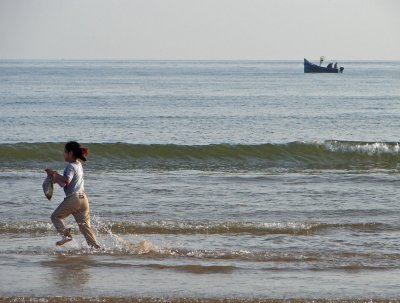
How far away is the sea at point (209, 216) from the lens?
9.37 meters

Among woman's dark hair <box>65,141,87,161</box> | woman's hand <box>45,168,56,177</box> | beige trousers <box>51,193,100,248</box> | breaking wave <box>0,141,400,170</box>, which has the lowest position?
breaking wave <box>0,141,400,170</box>

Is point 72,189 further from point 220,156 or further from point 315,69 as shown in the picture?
point 315,69

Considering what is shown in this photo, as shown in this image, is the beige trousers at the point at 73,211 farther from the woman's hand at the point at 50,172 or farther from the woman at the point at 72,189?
the woman's hand at the point at 50,172

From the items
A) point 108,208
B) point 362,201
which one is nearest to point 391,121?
point 362,201

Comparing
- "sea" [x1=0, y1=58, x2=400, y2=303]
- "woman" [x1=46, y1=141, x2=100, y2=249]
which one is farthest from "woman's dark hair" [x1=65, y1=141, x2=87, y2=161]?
"sea" [x1=0, y1=58, x2=400, y2=303]

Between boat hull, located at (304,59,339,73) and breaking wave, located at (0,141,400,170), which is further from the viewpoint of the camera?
boat hull, located at (304,59,339,73)

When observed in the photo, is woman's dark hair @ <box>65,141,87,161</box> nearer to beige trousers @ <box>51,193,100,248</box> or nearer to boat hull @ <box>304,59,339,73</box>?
beige trousers @ <box>51,193,100,248</box>

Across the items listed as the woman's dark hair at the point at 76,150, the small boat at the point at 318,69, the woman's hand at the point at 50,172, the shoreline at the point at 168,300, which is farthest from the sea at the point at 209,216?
the small boat at the point at 318,69

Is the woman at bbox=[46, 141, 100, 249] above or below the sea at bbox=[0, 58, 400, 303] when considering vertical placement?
above

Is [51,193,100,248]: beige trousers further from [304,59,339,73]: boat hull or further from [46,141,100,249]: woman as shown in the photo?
[304,59,339,73]: boat hull

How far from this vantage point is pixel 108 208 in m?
14.9

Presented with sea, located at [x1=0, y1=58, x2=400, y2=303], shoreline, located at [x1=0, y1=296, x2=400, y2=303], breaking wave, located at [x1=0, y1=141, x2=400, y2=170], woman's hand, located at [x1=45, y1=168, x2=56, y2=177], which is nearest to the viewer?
shoreline, located at [x1=0, y1=296, x2=400, y2=303]

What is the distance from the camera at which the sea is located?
9.37 metres

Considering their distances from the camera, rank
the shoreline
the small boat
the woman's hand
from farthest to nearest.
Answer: the small boat, the woman's hand, the shoreline
